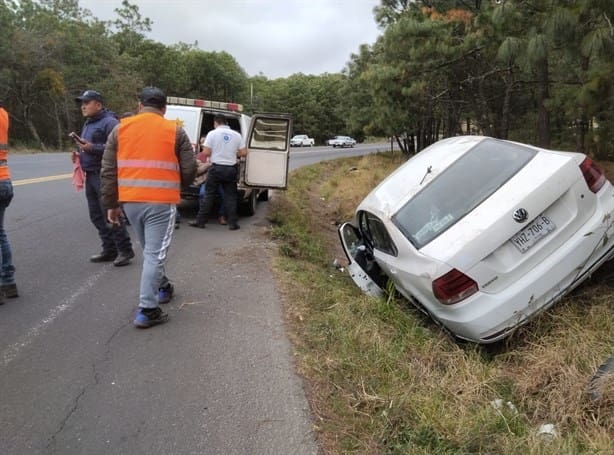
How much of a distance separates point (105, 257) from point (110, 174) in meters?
2.11

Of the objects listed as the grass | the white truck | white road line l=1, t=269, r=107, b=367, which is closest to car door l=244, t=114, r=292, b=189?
the white truck

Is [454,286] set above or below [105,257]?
above

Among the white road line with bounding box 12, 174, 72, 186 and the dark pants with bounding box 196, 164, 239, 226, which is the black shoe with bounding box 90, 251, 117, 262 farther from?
the white road line with bounding box 12, 174, 72, 186

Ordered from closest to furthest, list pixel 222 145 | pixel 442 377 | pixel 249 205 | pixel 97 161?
pixel 442 377
pixel 97 161
pixel 222 145
pixel 249 205

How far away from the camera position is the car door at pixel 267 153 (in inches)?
322

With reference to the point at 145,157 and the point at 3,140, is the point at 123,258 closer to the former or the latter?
the point at 3,140

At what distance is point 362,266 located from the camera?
5383 millimetres

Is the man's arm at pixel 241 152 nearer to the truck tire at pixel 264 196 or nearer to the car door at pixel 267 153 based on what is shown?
the car door at pixel 267 153

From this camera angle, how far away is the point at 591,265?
384cm

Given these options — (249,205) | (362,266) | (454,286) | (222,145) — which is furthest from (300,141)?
(454,286)

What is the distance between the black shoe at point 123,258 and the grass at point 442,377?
194cm

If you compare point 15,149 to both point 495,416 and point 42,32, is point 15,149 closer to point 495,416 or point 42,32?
point 42,32

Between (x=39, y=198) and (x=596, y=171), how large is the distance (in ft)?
30.3

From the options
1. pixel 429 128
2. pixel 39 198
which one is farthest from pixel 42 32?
pixel 39 198
